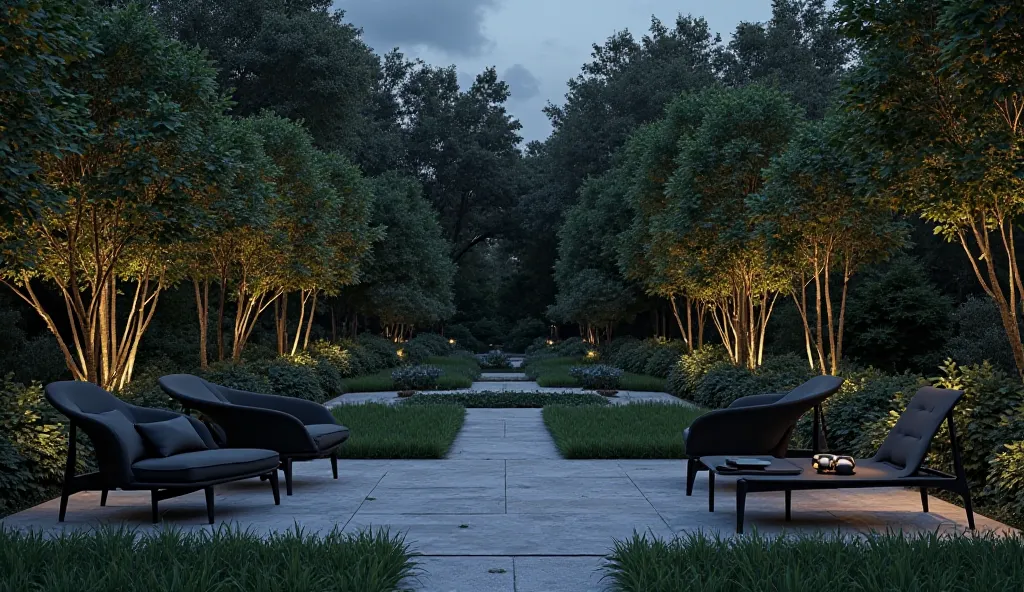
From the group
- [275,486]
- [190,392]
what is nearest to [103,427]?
[275,486]

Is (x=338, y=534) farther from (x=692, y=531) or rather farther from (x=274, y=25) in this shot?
(x=274, y=25)

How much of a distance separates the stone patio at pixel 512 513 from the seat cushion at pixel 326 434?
0.37 m

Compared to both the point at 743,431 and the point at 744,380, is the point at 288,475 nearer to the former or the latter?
the point at 743,431

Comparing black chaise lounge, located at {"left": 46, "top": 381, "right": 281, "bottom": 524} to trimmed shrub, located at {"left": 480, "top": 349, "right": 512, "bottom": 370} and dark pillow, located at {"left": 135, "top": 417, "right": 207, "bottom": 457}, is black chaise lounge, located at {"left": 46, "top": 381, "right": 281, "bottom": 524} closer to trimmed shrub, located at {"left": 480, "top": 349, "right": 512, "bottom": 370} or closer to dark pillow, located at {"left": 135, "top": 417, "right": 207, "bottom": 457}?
dark pillow, located at {"left": 135, "top": 417, "right": 207, "bottom": 457}

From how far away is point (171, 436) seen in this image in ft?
23.1

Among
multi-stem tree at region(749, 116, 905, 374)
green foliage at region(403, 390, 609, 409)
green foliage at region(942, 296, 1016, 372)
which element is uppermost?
multi-stem tree at region(749, 116, 905, 374)

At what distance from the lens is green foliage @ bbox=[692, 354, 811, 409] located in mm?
13641

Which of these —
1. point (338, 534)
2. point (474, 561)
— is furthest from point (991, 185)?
point (338, 534)

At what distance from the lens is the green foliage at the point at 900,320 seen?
82.6ft

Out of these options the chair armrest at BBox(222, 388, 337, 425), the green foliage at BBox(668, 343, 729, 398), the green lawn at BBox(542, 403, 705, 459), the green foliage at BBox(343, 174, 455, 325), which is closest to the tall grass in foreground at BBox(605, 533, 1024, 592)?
the chair armrest at BBox(222, 388, 337, 425)

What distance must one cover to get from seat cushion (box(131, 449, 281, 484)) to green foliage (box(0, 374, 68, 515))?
54.6 inches

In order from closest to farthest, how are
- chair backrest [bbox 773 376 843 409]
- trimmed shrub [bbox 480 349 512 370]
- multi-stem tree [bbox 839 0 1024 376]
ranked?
chair backrest [bbox 773 376 843 409], multi-stem tree [bbox 839 0 1024 376], trimmed shrub [bbox 480 349 512 370]

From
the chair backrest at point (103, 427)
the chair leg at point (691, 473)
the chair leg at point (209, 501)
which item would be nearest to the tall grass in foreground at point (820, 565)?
the chair leg at point (691, 473)

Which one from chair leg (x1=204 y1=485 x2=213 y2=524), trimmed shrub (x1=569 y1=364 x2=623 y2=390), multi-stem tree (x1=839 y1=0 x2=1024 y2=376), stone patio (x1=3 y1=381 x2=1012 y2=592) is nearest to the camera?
stone patio (x1=3 y1=381 x2=1012 y2=592)
